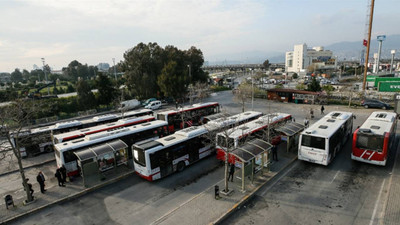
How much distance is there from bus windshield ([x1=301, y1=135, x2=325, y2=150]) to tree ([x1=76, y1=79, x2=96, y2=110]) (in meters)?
33.5

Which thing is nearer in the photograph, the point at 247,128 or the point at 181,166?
the point at 181,166

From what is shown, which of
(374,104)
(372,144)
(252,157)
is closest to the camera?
(252,157)

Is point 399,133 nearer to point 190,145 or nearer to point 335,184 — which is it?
point 335,184

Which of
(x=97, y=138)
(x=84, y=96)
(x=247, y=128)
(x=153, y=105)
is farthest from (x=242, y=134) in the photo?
(x=84, y=96)

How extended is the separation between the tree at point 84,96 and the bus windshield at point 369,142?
119 feet

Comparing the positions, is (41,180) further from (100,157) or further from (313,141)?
(313,141)

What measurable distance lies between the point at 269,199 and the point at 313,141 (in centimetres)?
543

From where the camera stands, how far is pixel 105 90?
127 ft

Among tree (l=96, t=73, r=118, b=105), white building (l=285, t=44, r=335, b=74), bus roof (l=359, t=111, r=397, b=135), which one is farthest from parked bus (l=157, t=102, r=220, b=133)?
white building (l=285, t=44, r=335, b=74)

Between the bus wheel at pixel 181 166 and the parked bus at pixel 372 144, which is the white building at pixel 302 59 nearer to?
the parked bus at pixel 372 144

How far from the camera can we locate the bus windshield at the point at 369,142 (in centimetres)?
1386

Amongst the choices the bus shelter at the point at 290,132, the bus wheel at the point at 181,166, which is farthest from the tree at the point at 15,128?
the bus shelter at the point at 290,132

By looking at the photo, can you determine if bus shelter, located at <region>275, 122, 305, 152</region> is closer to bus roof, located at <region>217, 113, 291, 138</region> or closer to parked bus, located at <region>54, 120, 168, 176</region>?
bus roof, located at <region>217, 113, 291, 138</region>

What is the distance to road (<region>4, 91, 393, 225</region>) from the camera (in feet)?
34.0
